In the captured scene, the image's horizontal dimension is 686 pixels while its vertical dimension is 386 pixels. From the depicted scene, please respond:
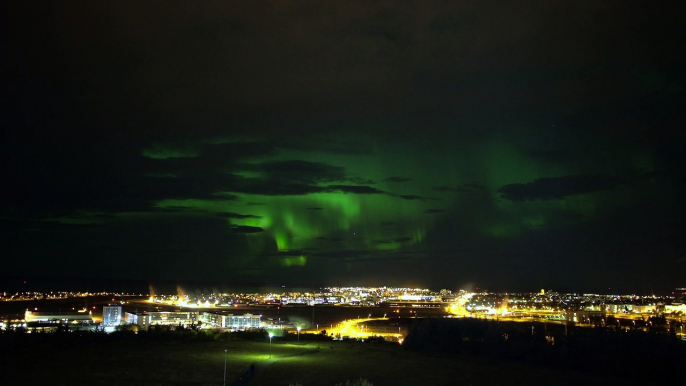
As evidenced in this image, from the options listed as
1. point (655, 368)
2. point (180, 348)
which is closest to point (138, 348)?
point (180, 348)

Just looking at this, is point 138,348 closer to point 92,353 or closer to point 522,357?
point 92,353

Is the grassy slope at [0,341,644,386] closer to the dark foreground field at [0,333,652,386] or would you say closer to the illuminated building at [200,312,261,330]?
the dark foreground field at [0,333,652,386]

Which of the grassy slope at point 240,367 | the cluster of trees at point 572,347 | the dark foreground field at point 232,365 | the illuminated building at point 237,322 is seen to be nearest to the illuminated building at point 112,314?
the illuminated building at point 237,322

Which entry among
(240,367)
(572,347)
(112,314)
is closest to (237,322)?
(112,314)

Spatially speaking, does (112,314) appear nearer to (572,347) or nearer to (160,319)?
(160,319)

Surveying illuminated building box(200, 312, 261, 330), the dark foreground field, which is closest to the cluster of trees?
the dark foreground field

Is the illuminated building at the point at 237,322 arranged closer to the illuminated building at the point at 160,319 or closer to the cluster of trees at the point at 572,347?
the illuminated building at the point at 160,319
